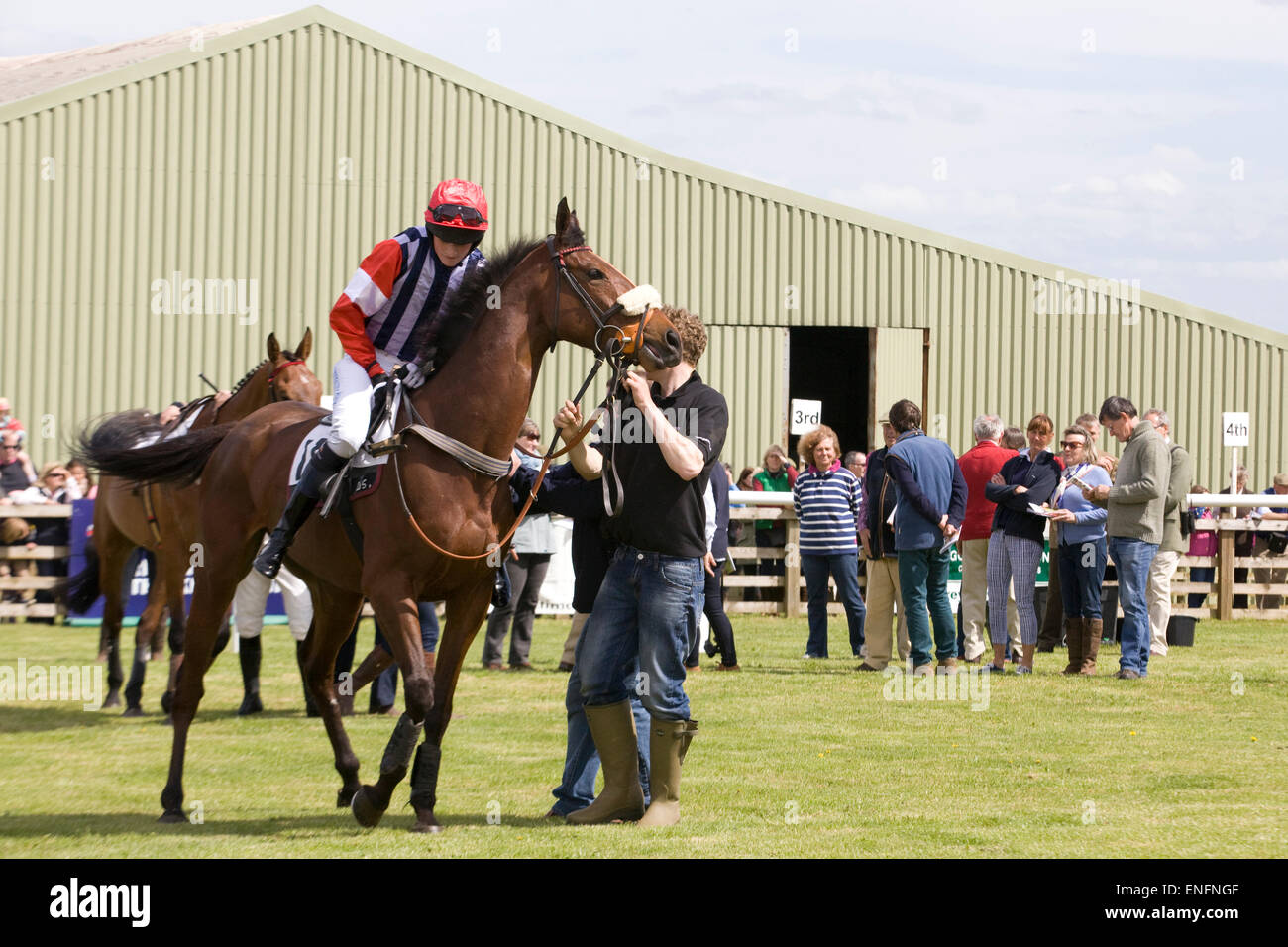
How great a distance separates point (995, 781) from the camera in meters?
7.12

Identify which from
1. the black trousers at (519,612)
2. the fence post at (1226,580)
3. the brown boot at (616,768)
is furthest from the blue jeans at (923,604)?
the fence post at (1226,580)

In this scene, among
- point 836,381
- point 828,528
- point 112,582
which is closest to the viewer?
point 112,582

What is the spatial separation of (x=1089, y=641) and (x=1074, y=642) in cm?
11

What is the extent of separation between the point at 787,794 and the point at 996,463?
20.5 feet

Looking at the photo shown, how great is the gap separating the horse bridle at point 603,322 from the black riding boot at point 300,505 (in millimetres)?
1045

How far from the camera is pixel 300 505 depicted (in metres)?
6.22

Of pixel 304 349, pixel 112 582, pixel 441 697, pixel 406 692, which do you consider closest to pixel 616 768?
pixel 441 697

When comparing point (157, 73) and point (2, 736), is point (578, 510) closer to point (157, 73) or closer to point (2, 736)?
point (2, 736)

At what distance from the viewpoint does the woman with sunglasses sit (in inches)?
456

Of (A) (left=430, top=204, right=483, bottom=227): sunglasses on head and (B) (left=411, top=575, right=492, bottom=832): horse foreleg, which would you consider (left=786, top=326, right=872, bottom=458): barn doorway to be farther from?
(B) (left=411, top=575, right=492, bottom=832): horse foreleg

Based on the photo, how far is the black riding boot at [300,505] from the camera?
6062 mm

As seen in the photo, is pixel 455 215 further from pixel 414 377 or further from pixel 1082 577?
pixel 1082 577

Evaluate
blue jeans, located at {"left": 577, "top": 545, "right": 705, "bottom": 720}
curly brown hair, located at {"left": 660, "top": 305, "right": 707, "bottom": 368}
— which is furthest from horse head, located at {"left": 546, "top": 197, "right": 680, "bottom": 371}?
blue jeans, located at {"left": 577, "top": 545, "right": 705, "bottom": 720}
